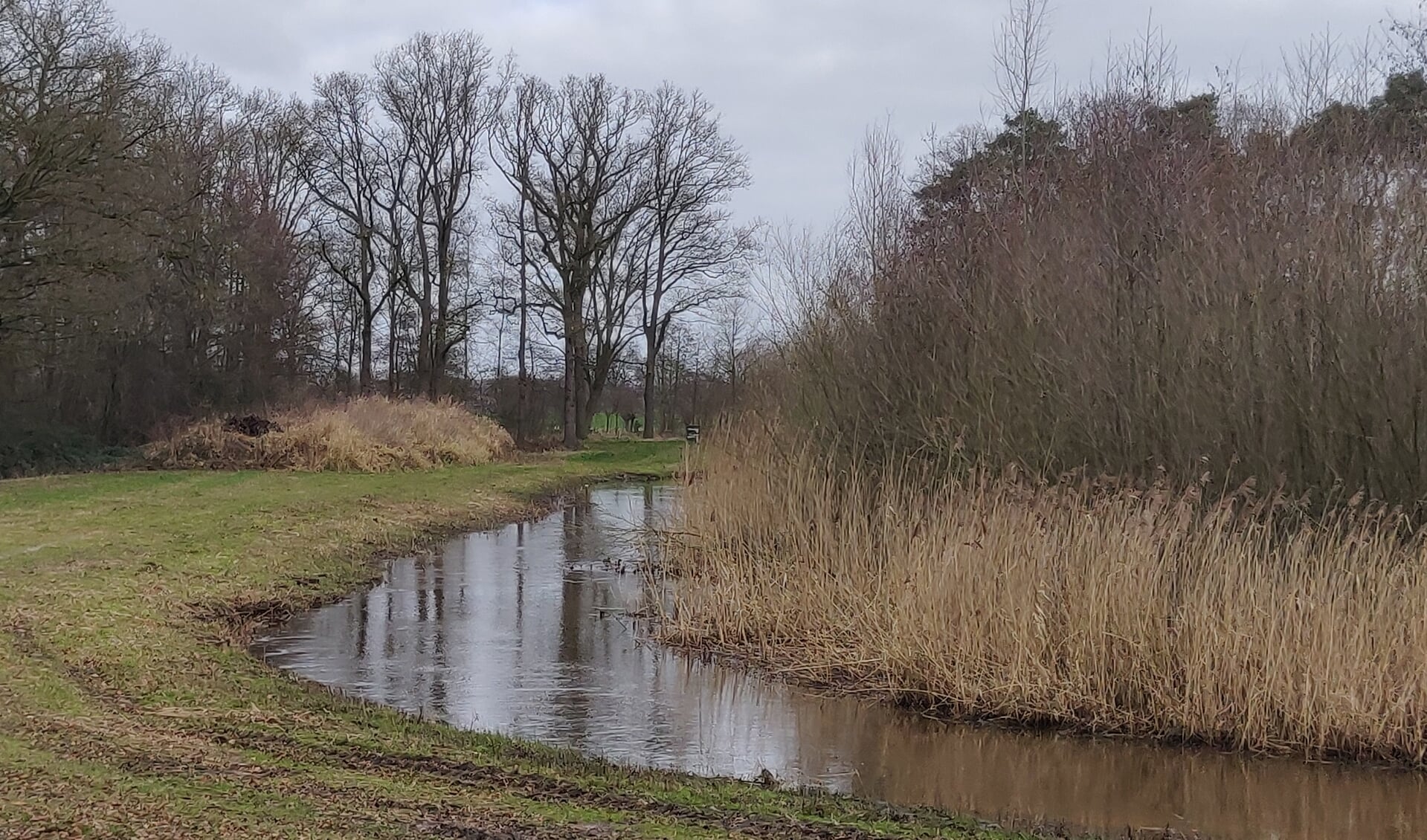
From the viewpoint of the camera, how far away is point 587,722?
7.29 metres

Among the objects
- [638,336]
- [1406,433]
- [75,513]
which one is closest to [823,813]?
[1406,433]

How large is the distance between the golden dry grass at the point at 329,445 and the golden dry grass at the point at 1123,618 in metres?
13.9

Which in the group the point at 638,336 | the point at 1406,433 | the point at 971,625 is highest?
the point at 638,336

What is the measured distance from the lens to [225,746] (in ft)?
18.4

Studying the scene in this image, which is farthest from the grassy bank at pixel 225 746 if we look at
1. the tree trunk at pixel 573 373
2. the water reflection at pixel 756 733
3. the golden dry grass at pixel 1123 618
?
the tree trunk at pixel 573 373

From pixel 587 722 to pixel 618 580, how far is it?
224 inches

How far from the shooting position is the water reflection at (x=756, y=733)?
6.04m

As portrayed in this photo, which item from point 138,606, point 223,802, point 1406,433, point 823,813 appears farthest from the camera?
point 138,606

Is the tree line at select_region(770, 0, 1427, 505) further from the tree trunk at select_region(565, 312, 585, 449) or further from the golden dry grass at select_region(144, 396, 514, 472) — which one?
the tree trunk at select_region(565, 312, 585, 449)

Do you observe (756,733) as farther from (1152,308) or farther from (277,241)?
(277,241)

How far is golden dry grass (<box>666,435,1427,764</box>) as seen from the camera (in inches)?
269

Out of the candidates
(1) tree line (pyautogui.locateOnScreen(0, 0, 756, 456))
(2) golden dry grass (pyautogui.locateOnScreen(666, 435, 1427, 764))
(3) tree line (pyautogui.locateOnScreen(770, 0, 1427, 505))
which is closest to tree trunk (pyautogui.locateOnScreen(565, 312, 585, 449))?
(1) tree line (pyautogui.locateOnScreen(0, 0, 756, 456))

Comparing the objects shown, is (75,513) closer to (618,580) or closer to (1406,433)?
(618,580)

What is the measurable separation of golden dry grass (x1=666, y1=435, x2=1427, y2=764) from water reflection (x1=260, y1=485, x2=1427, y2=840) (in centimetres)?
27
